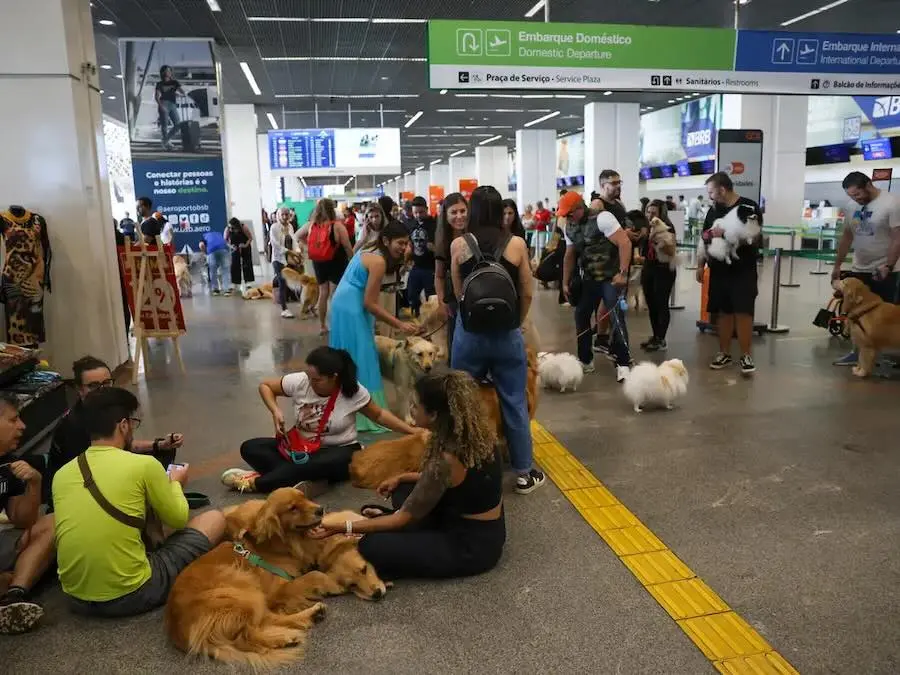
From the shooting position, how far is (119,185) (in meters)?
22.2

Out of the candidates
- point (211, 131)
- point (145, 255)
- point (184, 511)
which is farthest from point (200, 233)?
point (184, 511)

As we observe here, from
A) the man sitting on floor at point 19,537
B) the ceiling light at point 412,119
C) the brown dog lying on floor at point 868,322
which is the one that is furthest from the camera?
the ceiling light at point 412,119

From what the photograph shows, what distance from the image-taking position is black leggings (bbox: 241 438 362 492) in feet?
13.7

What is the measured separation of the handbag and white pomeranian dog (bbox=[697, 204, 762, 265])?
413 cm

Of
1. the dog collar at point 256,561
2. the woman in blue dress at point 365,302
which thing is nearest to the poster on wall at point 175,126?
the woman in blue dress at point 365,302

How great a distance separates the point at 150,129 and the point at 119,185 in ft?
32.6

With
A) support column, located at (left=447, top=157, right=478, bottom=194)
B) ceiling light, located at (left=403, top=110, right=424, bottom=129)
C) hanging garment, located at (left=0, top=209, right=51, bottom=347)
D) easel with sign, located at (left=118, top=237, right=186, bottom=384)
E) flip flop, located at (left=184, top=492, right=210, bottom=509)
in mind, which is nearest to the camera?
flip flop, located at (left=184, top=492, right=210, bottom=509)

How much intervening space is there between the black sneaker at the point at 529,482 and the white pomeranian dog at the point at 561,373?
2082 mm

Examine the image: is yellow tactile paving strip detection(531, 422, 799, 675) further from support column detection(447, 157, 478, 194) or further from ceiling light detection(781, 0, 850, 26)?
support column detection(447, 157, 478, 194)

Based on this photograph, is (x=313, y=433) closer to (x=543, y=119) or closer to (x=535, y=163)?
(x=543, y=119)

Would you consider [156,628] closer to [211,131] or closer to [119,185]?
[211,131]

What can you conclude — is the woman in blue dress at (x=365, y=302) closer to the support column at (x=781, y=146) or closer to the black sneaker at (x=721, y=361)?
the black sneaker at (x=721, y=361)

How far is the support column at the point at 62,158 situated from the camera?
6.14 metres

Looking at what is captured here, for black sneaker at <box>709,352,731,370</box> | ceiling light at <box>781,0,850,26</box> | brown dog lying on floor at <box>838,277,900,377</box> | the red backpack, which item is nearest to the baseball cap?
black sneaker at <box>709,352,731,370</box>
